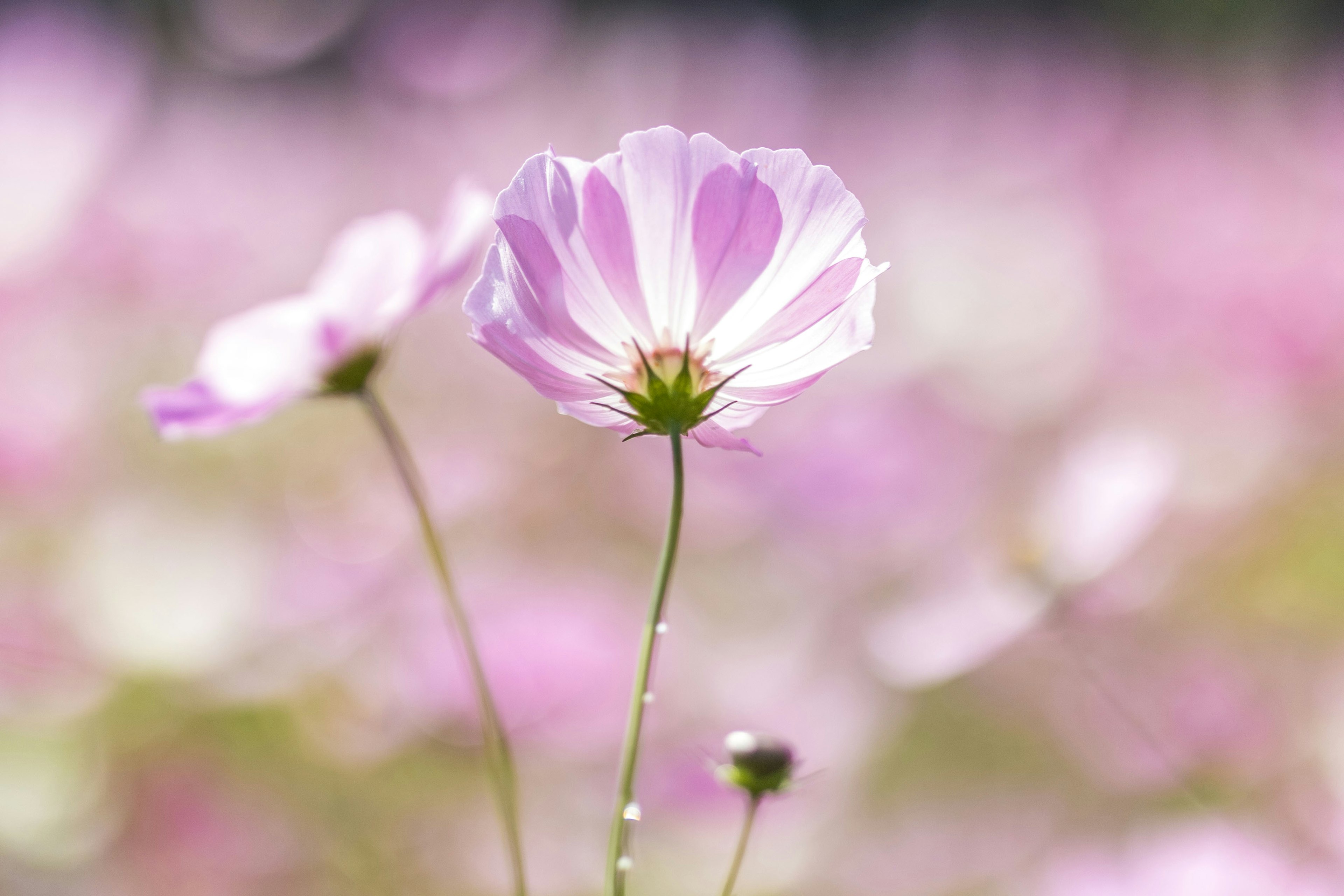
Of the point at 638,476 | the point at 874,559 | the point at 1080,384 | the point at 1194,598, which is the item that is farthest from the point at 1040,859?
the point at 1080,384

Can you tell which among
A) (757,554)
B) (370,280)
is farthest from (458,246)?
(757,554)

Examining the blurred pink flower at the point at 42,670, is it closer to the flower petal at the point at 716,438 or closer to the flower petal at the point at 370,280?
the flower petal at the point at 370,280

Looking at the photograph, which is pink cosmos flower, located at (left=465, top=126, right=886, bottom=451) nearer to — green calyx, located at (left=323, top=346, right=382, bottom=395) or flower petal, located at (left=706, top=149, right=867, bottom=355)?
flower petal, located at (left=706, top=149, right=867, bottom=355)

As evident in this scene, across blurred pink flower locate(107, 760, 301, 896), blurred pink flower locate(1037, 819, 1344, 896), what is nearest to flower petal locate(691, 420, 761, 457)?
blurred pink flower locate(1037, 819, 1344, 896)

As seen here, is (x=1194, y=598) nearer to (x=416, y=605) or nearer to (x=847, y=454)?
(x=847, y=454)

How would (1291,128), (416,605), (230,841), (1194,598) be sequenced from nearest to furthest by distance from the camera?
1. (230,841)
2. (416,605)
3. (1194,598)
4. (1291,128)

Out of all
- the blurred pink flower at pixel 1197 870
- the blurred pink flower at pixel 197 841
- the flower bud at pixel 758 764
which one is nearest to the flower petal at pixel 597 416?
the flower bud at pixel 758 764

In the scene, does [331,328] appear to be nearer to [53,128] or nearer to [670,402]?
[670,402]
